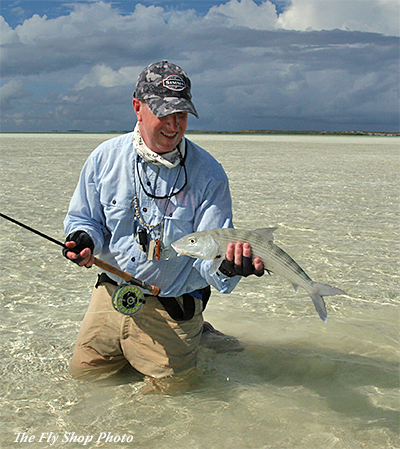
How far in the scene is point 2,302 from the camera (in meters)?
4.77

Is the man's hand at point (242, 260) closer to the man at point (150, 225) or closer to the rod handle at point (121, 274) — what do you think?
the man at point (150, 225)

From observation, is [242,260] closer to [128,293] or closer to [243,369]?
[128,293]

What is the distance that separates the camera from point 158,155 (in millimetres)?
3268

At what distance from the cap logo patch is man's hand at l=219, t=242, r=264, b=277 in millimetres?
1059

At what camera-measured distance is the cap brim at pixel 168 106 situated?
3.03 metres

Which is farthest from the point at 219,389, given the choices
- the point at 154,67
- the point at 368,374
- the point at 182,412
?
the point at 154,67

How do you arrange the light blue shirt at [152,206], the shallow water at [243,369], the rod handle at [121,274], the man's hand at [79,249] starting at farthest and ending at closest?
the light blue shirt at [152,206] < the rod handle at [121,274] < the man's hand at [79,249] < the shallow water at [243,369]

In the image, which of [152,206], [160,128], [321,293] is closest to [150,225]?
[152,206]

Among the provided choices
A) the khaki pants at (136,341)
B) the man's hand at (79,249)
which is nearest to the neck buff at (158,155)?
the man's hand at (79,249)

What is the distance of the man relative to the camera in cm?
326

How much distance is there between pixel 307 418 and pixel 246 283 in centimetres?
255

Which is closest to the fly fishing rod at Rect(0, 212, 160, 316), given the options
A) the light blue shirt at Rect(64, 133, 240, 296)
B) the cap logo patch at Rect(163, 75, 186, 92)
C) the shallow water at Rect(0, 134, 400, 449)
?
the light blue shirt at Rect(64, 133, 240, 296)

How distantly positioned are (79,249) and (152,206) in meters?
0.56

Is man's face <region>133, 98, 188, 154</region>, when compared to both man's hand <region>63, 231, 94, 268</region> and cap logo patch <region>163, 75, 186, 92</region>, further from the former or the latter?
man's hand <region>63, 231, 94, 268</region>
